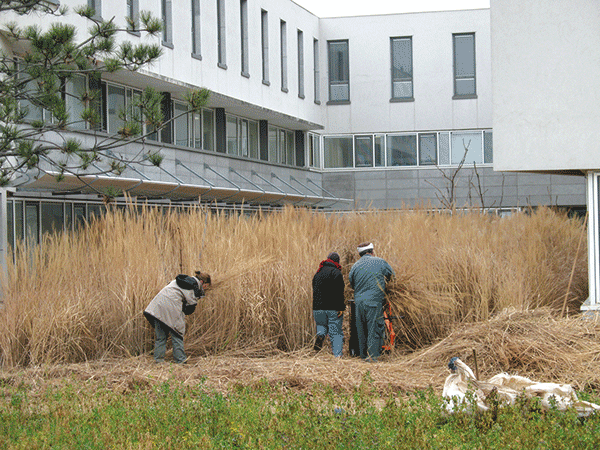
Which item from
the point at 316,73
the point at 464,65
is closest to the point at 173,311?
the point at 316,73

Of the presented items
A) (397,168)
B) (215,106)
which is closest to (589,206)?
(215,106)

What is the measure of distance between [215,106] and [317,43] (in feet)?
29.2

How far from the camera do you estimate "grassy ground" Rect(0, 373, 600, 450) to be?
555 centimetres

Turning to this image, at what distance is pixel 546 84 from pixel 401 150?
2197 centimetres

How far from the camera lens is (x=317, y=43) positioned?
33156 millimetres

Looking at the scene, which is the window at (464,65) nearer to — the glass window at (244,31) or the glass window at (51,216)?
the glass window at (244,31)

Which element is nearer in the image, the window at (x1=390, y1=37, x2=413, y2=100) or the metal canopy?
the metal canopy

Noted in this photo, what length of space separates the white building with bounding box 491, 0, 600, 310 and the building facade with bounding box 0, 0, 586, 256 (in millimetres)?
13997

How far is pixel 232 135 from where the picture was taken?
89.2ft

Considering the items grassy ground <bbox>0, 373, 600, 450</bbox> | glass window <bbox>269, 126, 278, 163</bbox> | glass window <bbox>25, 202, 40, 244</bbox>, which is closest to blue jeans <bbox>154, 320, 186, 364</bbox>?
grassy ground <bbox>0, 373, 600, 450</bbox>

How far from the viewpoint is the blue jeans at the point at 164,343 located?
965 centimetres

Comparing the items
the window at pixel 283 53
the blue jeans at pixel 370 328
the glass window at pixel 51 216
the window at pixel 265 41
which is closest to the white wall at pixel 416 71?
the window at pixel 283 53

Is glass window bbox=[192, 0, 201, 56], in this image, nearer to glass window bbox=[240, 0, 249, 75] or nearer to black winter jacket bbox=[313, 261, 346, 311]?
glass window bbox=[240, 0, 249, 75]

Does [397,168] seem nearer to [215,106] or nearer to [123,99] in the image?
[215,106]
